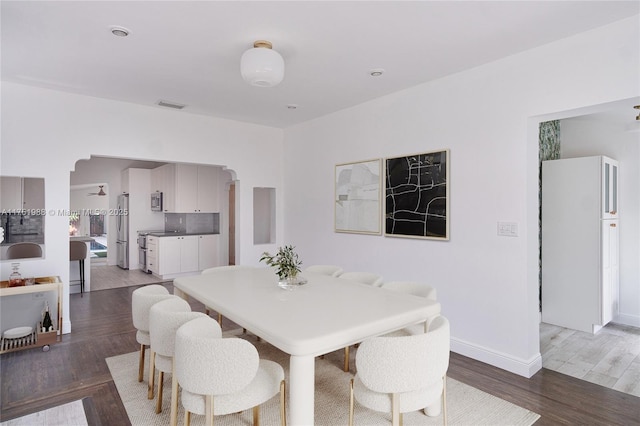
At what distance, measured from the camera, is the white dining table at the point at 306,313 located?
1.64 m

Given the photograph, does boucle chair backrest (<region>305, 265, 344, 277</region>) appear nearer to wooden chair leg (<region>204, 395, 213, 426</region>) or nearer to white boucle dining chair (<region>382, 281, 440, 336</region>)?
white boucle dining chair (<region>382, 281, 440, 336</region>)

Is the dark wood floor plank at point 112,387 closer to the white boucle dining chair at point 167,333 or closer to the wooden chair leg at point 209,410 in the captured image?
the white boucle dining chair at point 167,333

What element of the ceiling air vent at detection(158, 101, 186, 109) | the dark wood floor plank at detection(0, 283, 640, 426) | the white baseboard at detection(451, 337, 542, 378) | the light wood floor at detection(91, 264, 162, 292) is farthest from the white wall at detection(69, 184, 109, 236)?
the white baseboard at detection(451, 337, 542, 378)

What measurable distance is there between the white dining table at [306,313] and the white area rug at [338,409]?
0.69m

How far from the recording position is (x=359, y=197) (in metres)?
4.38

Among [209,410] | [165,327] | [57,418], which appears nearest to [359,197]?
[165,327]

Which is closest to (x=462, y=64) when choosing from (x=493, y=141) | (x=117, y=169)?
(x=493, y=141)

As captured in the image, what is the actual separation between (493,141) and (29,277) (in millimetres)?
4644

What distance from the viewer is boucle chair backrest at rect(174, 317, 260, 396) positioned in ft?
5.33

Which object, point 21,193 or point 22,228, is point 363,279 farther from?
point 22,228

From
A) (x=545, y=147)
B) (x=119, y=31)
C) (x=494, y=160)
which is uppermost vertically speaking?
(x=119, y=31)

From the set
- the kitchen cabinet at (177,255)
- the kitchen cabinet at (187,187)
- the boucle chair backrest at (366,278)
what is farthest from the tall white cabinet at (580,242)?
the kitchen cabinet at (187,187)

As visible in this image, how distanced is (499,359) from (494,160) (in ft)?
5.49

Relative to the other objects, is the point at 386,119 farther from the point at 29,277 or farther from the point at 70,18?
the point at 29,277
